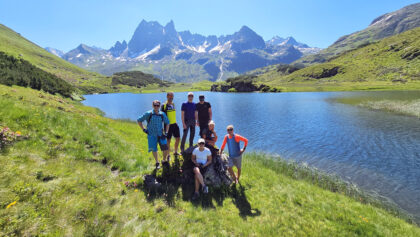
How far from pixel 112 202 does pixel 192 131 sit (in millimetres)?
7451

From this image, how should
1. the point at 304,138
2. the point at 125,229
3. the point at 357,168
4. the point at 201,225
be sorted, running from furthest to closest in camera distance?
the point at 304,138, the point at 357,168, the point at 201,225, the point at 125,229

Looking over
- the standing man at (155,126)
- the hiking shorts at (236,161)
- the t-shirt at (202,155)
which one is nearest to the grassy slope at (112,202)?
the hiking shorts at (236,161)

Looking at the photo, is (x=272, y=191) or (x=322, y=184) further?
(x=322, y=184)

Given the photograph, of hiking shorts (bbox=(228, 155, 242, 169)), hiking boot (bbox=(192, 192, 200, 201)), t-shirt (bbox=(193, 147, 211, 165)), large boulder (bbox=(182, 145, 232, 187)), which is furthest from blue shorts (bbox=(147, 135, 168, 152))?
hiking shorts (bbox=(228, 155, 242, 169))

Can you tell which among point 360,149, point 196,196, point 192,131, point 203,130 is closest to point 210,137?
point 203,130

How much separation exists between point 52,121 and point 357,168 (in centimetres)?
2760

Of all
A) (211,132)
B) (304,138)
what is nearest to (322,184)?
(211,132)

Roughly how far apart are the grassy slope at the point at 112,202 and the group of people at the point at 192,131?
4.68 ft

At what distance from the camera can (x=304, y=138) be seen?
29016mm

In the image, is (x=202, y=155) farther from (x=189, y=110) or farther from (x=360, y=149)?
(x=360, y=149)

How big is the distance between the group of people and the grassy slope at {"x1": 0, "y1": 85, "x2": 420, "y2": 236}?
4.68ft

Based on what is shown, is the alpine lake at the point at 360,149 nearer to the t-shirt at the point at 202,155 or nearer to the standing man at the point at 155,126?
the t-shirt at the point at 202,155

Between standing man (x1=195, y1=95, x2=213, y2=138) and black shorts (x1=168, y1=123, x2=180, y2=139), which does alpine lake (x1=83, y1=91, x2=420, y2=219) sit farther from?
black shorts (x1=168, y1=123, x2=180, y2=139)

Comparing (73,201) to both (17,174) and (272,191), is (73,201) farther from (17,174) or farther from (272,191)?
(272,191)
